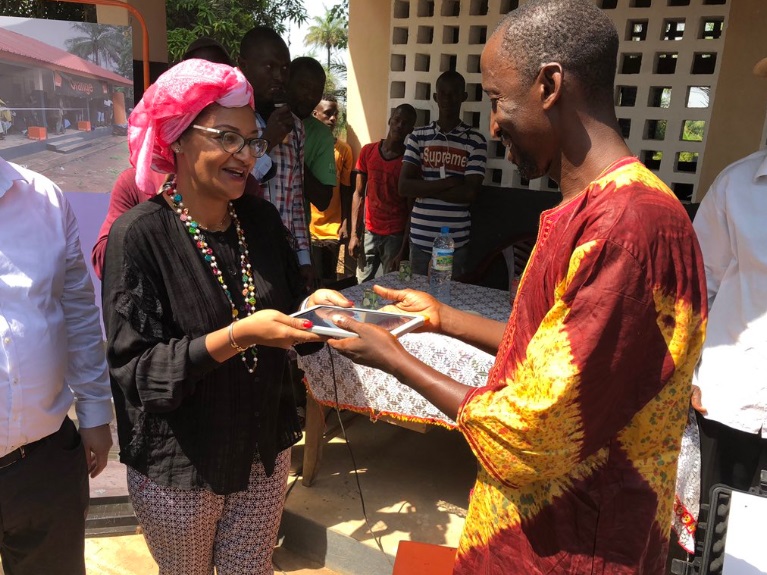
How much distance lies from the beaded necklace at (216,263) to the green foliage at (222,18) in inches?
603

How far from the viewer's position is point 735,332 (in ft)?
8.06

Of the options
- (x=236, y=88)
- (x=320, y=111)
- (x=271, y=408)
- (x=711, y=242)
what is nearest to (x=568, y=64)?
(x=236, y=88)

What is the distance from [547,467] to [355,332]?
0.54 meters

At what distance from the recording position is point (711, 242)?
8.30 feet

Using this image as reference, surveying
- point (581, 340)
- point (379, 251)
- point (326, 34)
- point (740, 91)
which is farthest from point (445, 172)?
point (326, 34)

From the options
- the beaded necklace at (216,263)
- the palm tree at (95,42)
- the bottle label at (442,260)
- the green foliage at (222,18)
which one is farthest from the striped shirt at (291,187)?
the green foliage at (222,18)

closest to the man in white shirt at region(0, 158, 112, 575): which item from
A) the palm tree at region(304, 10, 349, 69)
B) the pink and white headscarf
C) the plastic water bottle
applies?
the pink and white headscarf

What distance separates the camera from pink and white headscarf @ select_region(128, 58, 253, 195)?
178 cm

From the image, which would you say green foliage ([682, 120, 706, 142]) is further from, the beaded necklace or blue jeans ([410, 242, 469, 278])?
the beaded necklace

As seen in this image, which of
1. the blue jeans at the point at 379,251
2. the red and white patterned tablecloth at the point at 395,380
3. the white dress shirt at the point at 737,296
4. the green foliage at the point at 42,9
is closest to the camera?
the white dress shirt at the point at 737,296

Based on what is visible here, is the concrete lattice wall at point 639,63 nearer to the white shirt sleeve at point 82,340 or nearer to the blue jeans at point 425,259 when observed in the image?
the blue jeans at point 425,259

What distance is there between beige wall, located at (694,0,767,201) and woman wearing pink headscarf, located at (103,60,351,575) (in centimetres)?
382

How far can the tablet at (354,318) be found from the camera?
1.58 meters

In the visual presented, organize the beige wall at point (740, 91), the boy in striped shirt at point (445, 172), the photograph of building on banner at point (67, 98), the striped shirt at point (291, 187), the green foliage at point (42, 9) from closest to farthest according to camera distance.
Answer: the photograph of building on banner at point (67, 98), the striped shirt at point (291, 187), the beige wall at point (740, 91), the boy in striped shirt at point (445, 172), the green foliage at point (42, 9)
